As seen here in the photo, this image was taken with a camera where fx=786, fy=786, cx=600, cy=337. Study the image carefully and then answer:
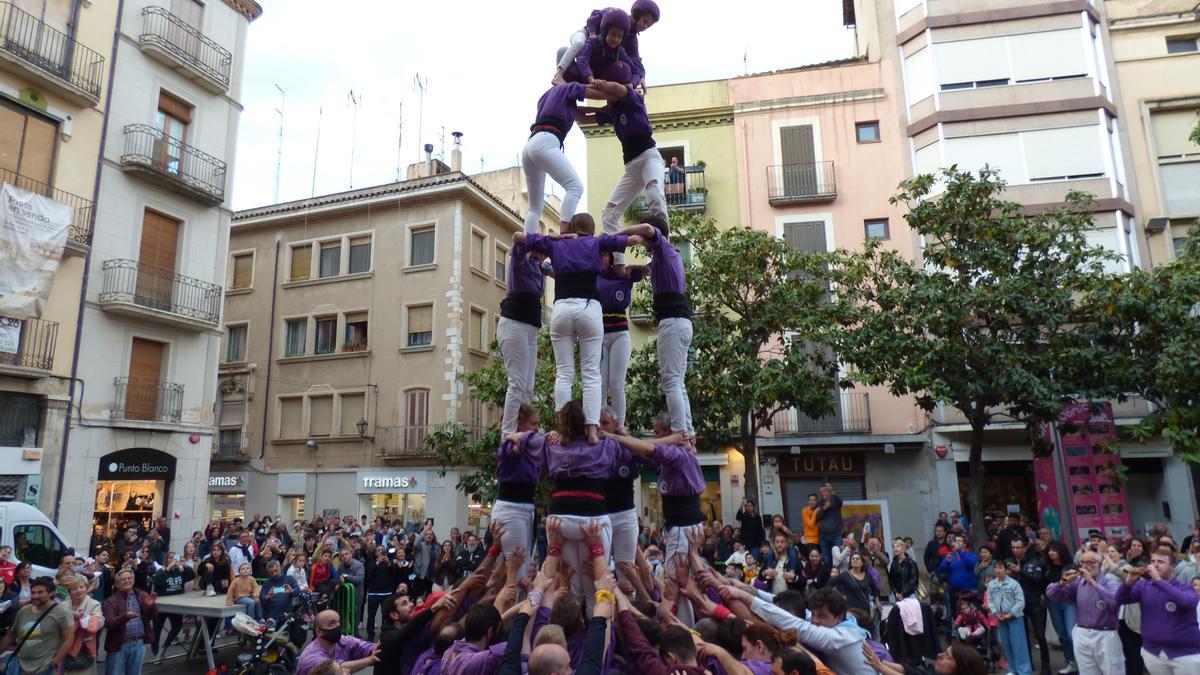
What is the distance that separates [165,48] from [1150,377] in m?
24.8

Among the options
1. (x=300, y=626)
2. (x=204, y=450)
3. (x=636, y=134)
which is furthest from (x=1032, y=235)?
(x=204, y=450)

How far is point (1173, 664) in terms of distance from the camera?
7688 mm

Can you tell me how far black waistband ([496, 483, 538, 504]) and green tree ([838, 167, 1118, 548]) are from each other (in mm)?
11038

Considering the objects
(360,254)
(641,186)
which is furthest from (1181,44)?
(360,254)

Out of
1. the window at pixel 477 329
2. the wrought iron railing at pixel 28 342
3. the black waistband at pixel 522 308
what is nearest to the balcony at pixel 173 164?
the wrought iron railing at pixel 28 342

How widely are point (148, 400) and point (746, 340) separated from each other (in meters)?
15.8

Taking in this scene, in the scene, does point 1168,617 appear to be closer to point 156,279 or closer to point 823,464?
point 823,464

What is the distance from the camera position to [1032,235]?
16.5m

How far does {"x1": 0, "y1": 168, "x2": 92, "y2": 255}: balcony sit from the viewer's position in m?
18.0

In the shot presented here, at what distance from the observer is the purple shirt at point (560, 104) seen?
8047mm

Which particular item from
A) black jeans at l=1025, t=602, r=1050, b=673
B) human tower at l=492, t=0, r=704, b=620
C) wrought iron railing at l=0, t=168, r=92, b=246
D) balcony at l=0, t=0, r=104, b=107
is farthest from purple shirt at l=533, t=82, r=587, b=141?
balcony at l=0, t=0, r=104, b=107

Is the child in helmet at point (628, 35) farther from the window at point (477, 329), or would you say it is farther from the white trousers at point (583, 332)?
the window at point (477, 329)

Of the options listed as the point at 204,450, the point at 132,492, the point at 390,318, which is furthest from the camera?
the point at 390,318

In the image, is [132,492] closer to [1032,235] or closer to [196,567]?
[196,567]
